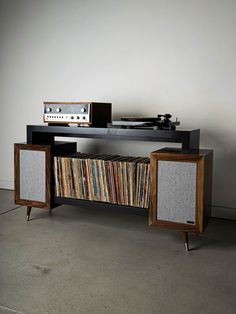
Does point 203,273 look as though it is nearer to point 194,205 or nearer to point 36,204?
point 194,205

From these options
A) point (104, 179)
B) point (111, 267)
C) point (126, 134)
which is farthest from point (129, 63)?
point (111, 267)

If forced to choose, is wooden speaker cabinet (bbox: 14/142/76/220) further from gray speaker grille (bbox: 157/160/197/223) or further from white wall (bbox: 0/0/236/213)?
gray speaker grille (bbox: 157/160/197/223)

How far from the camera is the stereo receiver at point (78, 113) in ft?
6.88

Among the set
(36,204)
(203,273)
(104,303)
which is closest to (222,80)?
(203,273)

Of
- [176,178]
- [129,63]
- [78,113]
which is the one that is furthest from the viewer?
[129,63]

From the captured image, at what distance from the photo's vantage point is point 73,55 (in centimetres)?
274

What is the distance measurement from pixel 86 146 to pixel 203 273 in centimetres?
149

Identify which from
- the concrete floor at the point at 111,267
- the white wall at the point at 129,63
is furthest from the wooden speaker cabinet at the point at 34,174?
the white wall at the point at 129,63

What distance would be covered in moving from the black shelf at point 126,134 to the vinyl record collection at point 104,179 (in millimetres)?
151

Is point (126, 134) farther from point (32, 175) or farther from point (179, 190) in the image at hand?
point (32, 175)

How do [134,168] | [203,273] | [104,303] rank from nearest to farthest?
[104,303]
[203,273]
[134,168]

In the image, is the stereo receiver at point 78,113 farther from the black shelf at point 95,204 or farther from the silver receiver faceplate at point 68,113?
the black shelf at point 95,204

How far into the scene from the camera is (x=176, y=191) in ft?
6.08

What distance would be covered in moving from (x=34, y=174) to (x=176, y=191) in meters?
0.94
